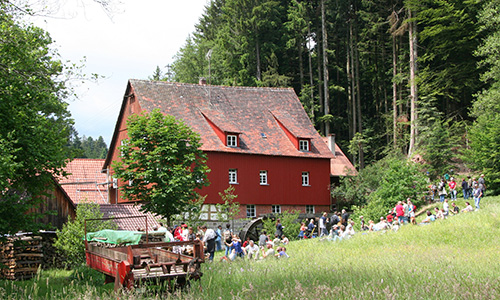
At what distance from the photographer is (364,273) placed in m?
14.6

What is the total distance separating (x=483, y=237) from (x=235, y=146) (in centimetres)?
1965

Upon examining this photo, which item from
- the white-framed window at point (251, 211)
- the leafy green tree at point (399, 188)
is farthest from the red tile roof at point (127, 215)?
the leafy green tree at point (399, 188)

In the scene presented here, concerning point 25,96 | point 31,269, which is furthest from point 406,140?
point 25,96

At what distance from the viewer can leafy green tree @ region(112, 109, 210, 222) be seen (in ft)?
95.3

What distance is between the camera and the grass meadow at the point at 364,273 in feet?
36.8

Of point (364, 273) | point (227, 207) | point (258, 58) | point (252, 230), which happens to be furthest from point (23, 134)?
point (258, 58)

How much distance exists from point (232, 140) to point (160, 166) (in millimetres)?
10992

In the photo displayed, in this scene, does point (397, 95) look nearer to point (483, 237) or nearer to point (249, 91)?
point (249, 91)

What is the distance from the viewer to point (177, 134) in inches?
1191

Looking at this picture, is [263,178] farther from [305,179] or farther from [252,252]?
[252,252]

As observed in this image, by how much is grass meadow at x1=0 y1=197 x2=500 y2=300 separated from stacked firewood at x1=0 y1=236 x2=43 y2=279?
1514 millimetres

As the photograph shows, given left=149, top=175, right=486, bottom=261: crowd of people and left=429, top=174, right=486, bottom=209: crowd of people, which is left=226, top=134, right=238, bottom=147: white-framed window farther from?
left=429, top=174, right=486, bottom=209: crowd of people

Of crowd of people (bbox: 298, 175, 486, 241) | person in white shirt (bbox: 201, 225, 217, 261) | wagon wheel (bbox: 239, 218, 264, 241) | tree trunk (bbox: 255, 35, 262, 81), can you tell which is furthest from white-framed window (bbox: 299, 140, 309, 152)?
person in white shirt (bbox: 201, 225, 217, 261)

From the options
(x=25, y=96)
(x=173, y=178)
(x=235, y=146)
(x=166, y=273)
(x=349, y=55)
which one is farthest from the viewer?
(x=349, y=55)
